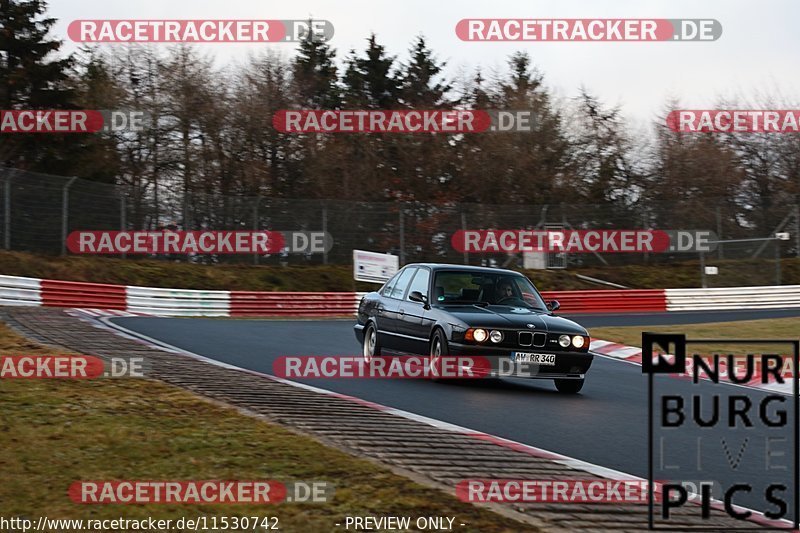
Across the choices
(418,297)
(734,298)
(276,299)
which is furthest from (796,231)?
(418,297)

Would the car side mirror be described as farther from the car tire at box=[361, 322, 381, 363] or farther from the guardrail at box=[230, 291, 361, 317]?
the guardrail at box=[230, 291, 361, 317]

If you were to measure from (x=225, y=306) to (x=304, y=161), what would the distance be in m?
17.6

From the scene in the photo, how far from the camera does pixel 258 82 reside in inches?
1981

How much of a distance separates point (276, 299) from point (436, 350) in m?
18.1

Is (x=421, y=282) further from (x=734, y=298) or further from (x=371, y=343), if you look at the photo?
(x=734, y=298)

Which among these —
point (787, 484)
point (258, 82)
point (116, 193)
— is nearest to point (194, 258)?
point (116, 193)

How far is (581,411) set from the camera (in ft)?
34.3

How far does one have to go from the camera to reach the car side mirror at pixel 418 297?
12750mm

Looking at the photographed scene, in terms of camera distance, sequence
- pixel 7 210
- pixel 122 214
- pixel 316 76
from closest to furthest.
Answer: pixel 7 210, pixel 122 214, pixel 316 76

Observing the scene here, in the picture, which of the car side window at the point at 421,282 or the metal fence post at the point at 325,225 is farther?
the metal fence post at the point at 325,225

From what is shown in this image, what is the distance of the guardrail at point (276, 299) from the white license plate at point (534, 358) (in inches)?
611

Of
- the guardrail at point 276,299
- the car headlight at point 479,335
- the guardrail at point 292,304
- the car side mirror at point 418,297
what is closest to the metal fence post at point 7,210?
the guardrail at point 276,299

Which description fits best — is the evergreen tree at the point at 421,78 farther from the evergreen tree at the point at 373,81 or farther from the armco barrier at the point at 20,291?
the armco barrier at the point at 20,291

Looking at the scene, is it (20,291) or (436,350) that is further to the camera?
A: (20,291)
